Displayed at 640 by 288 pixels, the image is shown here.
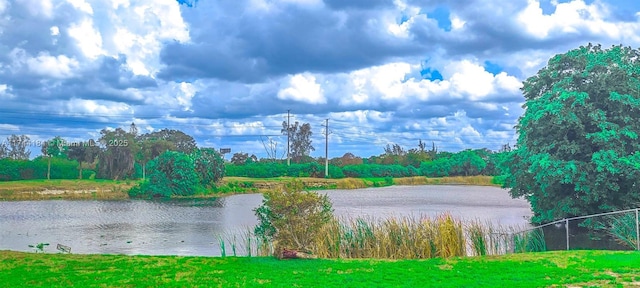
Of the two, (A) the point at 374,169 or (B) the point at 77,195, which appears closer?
(B) the point at 77,195

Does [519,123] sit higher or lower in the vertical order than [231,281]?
higher

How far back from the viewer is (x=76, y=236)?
25.3m

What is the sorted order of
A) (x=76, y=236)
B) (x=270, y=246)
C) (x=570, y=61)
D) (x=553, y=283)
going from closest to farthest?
1. (x=553, y=283)
2. (x=270, y=246)
3. (x=570, y=61)
4. (x=76, y=236)

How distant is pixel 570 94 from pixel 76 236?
21344 millimetres

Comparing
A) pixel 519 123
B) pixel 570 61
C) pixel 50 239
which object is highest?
pixel 570 61

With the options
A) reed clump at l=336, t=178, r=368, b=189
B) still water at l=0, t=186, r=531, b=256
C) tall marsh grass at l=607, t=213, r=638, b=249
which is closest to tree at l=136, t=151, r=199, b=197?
still water at l=0, t=186, r=531, b=256

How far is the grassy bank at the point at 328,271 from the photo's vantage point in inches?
377

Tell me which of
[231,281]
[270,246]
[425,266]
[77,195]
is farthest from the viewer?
[77,195]

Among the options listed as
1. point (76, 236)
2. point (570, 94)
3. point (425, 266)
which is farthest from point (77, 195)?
point (425, 266)

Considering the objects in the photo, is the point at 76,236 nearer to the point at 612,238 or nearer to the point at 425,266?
the point at 425,266

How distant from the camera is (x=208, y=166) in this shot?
61062mm

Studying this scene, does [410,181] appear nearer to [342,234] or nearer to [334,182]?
[334,182]

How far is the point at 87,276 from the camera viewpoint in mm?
10547

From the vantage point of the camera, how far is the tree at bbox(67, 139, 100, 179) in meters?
70.8
